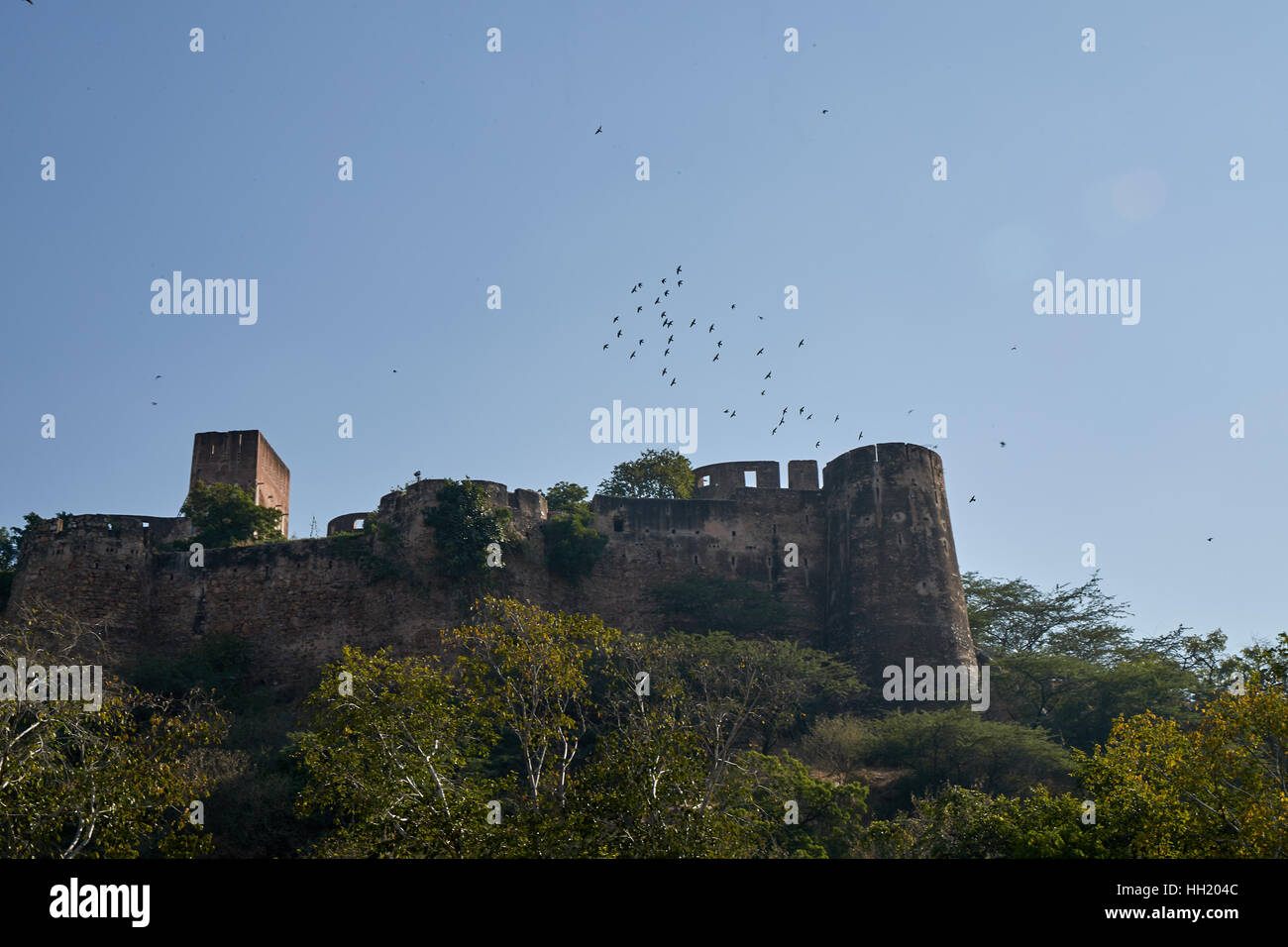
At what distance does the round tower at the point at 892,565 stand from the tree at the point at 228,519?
Answer: 611 inches

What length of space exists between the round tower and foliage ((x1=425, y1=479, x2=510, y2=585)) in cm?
978

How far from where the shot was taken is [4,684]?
68.6ft

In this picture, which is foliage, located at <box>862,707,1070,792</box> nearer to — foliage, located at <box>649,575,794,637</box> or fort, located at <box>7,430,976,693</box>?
fort, located at <box>7,430,976,693</box>

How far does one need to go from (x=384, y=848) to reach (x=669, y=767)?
3.93 meters

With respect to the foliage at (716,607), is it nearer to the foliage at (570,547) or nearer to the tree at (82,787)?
the foliage at (570,547)

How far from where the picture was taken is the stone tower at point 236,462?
46.3 m

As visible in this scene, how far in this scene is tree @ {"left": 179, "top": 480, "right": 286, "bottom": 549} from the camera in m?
38.2

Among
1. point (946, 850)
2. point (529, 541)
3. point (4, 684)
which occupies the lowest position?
point (946, 850)

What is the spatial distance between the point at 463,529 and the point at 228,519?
8.13 m

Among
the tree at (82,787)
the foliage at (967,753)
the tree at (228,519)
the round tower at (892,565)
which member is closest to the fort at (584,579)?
the round tower at (892,565)

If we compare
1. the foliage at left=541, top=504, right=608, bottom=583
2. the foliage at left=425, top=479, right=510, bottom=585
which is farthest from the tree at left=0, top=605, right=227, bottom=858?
the foliage at left=541, top=504, right=608, bottom=583
